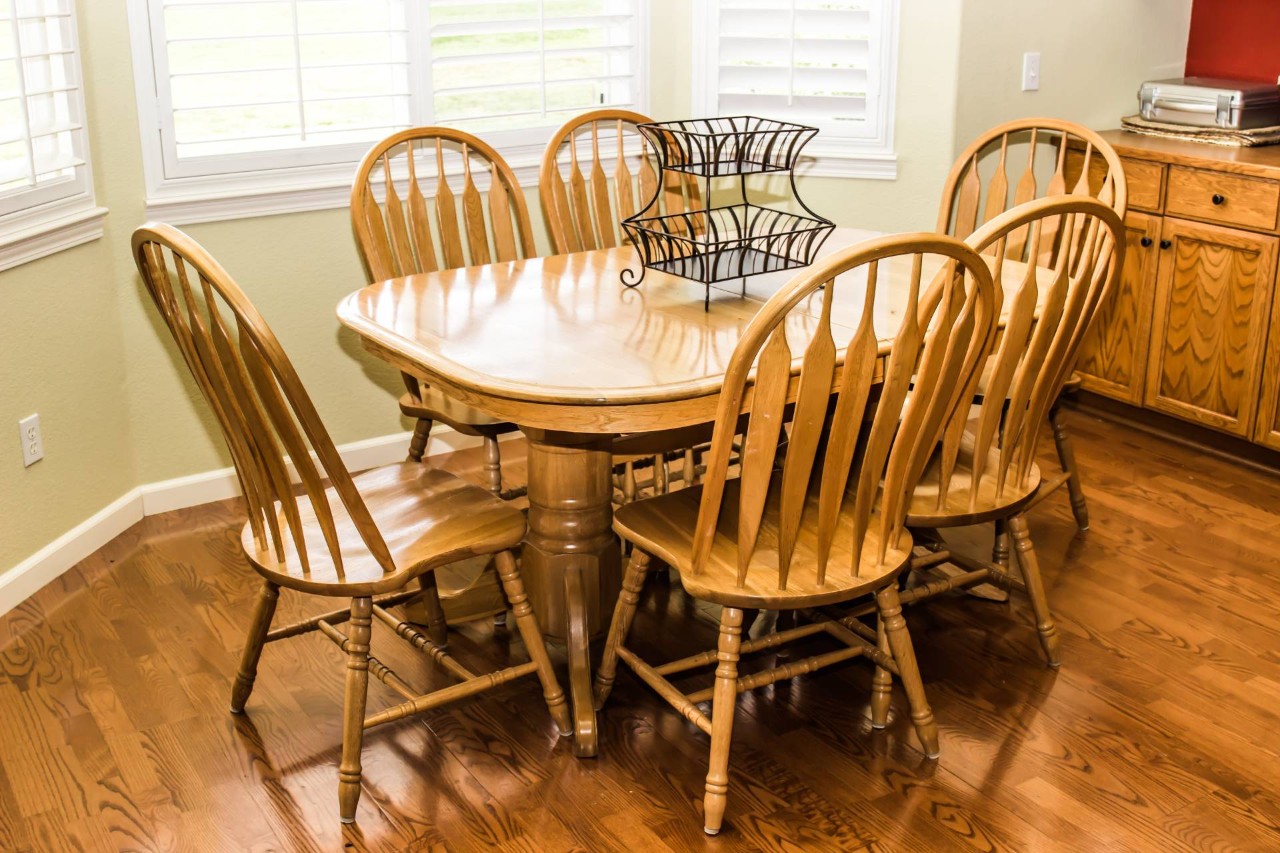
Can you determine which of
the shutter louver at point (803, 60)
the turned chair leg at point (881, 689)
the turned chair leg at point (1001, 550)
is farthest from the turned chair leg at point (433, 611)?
the shutter louver at point (803, 60)

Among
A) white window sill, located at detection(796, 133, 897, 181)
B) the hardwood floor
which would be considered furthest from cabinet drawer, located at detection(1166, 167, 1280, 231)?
the hardwood floor

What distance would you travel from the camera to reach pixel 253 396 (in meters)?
2.07

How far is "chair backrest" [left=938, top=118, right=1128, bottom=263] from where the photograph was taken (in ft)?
10.4

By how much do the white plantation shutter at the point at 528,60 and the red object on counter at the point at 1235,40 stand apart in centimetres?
187

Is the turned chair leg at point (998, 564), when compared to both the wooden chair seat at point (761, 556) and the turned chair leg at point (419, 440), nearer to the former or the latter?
the wooden chair seat at point (761, 556)

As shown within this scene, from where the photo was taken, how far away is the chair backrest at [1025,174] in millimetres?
3182

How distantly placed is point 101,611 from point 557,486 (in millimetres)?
1197

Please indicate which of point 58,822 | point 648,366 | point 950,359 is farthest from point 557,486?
point 58,822

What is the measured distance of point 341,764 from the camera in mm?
2234

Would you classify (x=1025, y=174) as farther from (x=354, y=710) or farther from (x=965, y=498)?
(x=354, y=710)

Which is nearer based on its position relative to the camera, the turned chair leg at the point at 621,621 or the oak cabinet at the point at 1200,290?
the turned chair leg at the point at 621,621

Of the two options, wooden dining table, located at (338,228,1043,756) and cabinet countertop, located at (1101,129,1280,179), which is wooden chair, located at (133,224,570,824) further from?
cabinet countertop, located at (1101,129,1280,179)

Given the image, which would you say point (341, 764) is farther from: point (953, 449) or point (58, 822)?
point (953, 449)

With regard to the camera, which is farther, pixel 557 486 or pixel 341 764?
pixel 557 486
